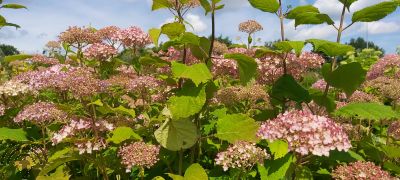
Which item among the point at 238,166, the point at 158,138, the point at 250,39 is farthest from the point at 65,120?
the point at 250,39

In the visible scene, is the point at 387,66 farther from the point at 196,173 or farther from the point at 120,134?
the point at 120,134

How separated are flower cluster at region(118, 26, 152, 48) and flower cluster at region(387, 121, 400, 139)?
7.52 ft

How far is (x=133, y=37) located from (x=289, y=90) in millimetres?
1634

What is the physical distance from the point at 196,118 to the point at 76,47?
174 centimetres

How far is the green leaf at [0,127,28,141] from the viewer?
3.24 metres

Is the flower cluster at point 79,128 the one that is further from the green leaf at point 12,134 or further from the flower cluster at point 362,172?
the flower cluster at point 362,172

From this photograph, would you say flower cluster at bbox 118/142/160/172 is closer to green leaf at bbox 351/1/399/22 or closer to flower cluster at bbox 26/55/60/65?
green leaf at bbox 351/1/399/22

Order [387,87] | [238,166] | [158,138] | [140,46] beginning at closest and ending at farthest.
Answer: [238,166] → [158,138] → [387,87] → [140,46]

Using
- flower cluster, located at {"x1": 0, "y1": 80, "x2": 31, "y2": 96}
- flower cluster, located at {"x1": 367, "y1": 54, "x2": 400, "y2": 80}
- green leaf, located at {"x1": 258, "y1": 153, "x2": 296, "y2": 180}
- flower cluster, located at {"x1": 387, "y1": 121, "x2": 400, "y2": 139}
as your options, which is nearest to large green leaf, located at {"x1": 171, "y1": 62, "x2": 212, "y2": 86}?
green leaf, located at {"x1": 258, "y1": 153, "x2": 296, "y2": 180}

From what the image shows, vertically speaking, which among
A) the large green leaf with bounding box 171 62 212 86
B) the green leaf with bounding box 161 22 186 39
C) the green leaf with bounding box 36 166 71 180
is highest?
the green leaf with bounding box 161 22 186 39

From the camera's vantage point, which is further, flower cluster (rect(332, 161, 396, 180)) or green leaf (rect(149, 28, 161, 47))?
green leaf (rect(149, 28, 161, 47))

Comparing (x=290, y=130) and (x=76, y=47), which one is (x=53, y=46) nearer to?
(x=76, y=47)

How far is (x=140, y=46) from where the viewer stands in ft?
13.8

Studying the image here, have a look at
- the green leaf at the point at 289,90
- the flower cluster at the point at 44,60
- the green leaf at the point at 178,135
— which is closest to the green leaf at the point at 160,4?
the green leaf at the point at 178,135
